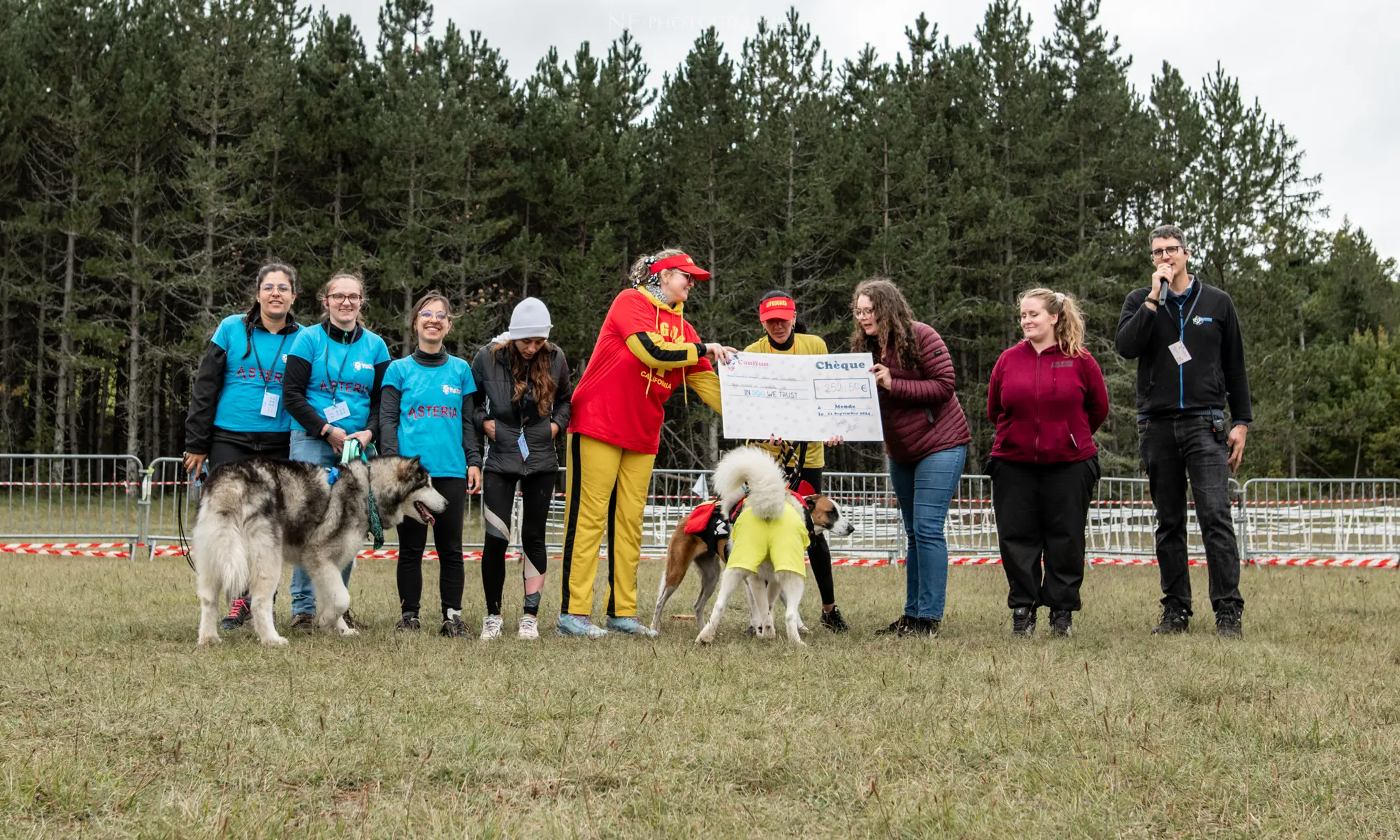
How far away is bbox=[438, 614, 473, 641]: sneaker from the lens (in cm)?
589

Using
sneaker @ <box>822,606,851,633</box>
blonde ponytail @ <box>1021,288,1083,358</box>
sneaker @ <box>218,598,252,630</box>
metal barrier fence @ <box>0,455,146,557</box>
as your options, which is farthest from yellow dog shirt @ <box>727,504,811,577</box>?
metal barrier fence @ <box>0,455,146,557</box>

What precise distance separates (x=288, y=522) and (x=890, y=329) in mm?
3354

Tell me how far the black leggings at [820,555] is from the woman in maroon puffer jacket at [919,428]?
1.56ft

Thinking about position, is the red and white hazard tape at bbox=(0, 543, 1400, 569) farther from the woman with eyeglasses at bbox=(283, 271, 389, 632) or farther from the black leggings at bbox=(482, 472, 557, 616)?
the black leggings at bbox=(482, 472, 557, 616)

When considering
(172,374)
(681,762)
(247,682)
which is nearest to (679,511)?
(247,682)

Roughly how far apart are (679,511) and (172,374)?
21.1 metres

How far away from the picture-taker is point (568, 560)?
19.5ft

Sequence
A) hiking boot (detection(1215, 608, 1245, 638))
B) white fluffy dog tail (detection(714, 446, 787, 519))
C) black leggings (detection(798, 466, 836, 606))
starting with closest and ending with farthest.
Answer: white fluffy dog tail (detection(714, 446, 787, 519)), hiking boot (detection(1215, 608, 1245, 638)), black leggings (detection(798, 466, 836, 606))

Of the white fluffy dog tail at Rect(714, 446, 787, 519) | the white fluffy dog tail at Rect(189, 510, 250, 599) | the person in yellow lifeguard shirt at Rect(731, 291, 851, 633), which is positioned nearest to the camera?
the white fluffy dog tail at Rect(189, 510, 250, 599)

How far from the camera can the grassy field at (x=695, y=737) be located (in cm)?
264

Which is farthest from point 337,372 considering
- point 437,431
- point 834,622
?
point 834,622

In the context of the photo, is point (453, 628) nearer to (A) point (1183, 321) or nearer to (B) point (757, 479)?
(B) point (757, 479)

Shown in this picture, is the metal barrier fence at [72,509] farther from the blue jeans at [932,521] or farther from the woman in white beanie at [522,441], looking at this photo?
the blue jeans at [932,521]

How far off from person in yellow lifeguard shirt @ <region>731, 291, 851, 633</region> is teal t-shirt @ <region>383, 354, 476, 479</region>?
1.65 meters
